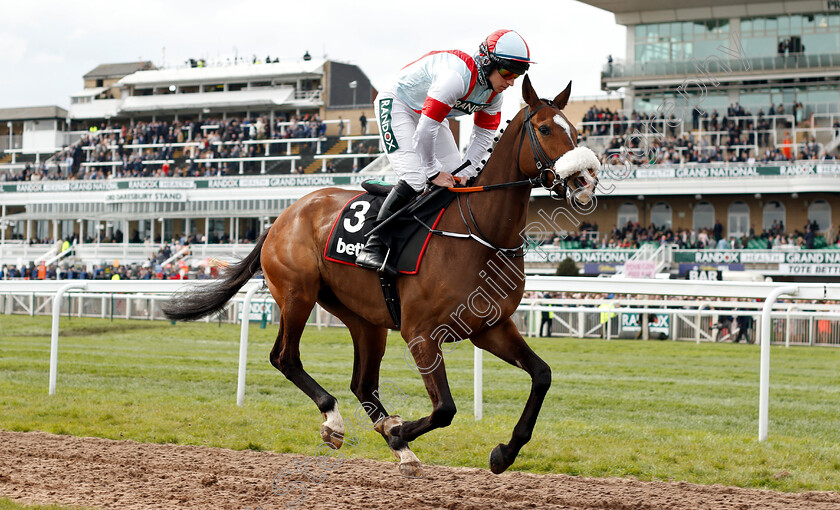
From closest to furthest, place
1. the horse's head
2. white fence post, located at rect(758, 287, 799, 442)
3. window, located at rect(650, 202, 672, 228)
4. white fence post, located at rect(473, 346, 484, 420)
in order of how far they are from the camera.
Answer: the horse's head
white fence post, located at rect(758, 287, 799, 442)
white fence post, located at rect(473, 346, 484, 420)
window, located at rect(650, 202, 672, 228)

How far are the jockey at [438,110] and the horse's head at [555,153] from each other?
0.25 metres

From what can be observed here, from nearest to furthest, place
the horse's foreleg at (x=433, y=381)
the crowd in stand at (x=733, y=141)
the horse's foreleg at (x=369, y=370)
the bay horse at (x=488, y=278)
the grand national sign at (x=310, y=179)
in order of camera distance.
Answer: the bay horse at (x=488, y=278), the horse's foreleg at (x=433, y=381), the horse's foreleg at (x=369, y=370), the grand national sign at (x=310, y=179), the crowd in stand at (x=733, y=141)

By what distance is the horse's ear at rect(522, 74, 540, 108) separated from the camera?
165 inches

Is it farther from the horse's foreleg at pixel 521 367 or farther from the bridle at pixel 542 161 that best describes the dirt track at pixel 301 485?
the bridle at pixel 542 161

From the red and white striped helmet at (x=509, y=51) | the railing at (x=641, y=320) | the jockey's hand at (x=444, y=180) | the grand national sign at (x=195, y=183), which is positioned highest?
the grand national sign at (x=195, y=183)

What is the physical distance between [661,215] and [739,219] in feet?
9.39

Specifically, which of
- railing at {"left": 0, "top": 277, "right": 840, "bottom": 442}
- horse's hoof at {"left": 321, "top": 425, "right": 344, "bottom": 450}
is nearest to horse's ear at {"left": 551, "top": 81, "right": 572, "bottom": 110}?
horse's hoof at {"left": 321, "top": 425, "right": 344, "bottom": 450}

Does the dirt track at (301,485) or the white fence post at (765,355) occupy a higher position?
the white fence post at (765,355)

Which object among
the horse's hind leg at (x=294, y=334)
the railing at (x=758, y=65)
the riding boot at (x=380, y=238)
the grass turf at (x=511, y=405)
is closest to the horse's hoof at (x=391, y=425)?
the grass turf at (x=511, y=405)

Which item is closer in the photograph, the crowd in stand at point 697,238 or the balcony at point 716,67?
the crowd in stand at point 697,238

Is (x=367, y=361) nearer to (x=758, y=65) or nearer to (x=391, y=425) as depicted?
(x=391, y=425)

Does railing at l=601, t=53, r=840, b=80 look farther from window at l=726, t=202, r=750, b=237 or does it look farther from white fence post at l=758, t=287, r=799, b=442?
white fence post at l=758, t=287, r=799, b=442

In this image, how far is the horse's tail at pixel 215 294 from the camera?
19.1ft

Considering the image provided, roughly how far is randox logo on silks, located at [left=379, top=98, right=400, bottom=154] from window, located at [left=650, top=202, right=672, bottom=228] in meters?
30.1
